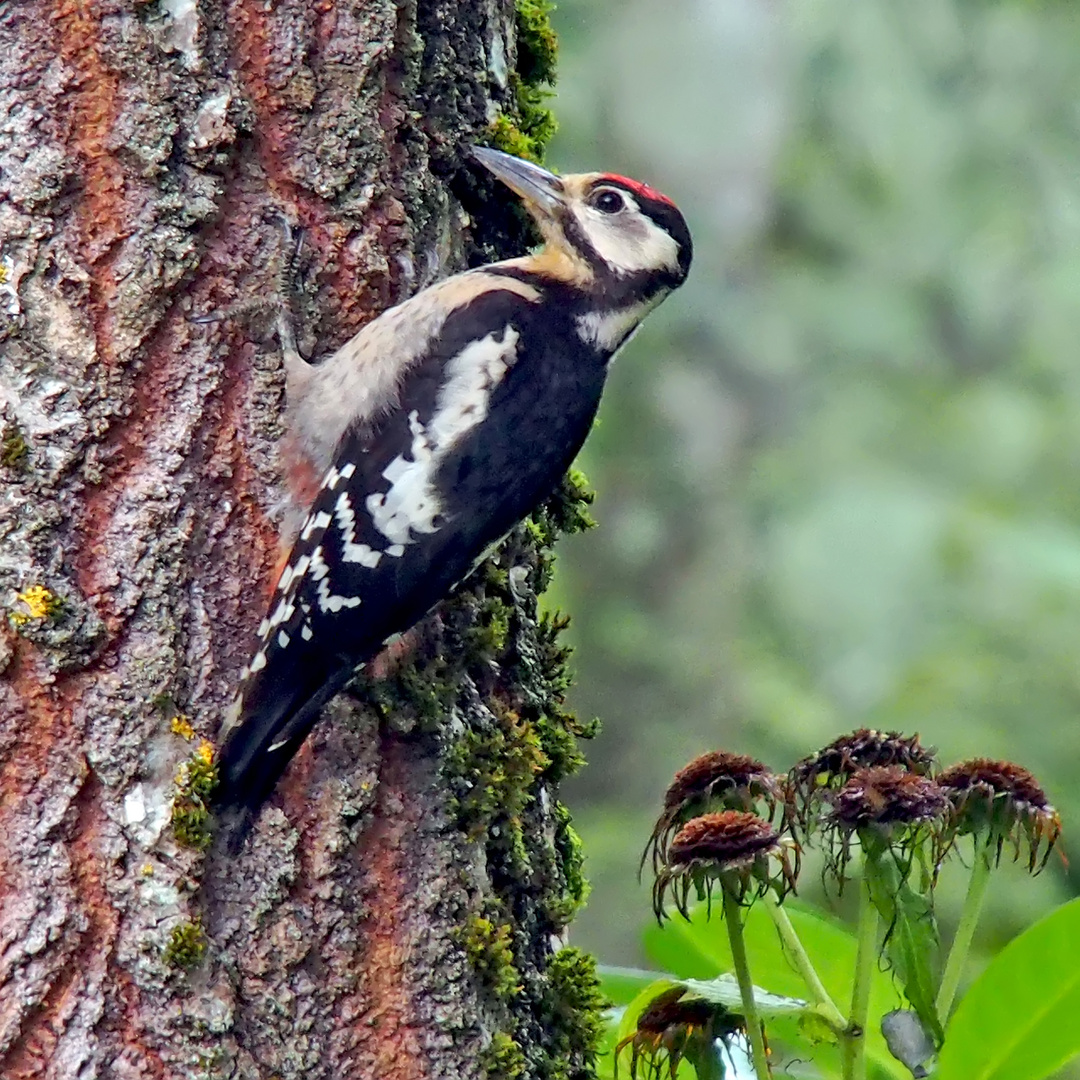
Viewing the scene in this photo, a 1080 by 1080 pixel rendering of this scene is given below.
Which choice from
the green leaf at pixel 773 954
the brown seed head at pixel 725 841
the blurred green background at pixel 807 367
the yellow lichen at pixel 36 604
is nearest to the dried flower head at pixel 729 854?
the brown seed head at pixel 725 841

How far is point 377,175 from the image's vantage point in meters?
2.22

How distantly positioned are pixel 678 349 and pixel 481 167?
3694 millimetres

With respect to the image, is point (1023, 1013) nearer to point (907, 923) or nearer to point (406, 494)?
point (907, 923)

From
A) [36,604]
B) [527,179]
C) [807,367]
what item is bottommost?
[36,604]

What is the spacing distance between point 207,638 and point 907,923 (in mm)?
982

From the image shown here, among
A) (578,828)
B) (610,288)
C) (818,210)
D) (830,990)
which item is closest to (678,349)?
(818,210)

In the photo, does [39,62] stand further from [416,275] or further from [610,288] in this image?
[610,288]

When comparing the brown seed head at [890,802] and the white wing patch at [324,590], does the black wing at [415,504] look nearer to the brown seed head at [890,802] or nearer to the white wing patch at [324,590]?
the white wing patch at [324,590]

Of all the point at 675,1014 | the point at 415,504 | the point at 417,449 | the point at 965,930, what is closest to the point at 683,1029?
the point at 675,1014

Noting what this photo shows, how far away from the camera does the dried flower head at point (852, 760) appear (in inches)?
72.6

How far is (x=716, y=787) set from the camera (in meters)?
1.91

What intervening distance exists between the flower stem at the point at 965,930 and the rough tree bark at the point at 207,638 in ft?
2.00

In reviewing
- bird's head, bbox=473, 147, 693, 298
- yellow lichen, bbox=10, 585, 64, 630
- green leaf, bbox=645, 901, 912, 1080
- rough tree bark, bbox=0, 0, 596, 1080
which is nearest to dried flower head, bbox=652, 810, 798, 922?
green leaf, bbox=645, 901, 912, 1080

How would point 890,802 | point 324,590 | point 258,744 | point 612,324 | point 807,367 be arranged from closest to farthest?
point 890,802 < point 258,744 < point 324,590 < point 612,324 < point 807,367
